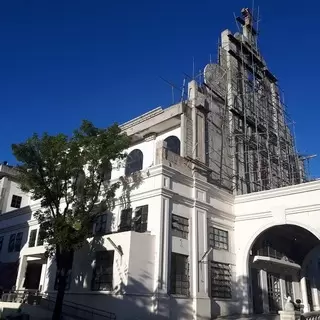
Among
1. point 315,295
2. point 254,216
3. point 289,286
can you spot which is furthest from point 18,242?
point 315,295

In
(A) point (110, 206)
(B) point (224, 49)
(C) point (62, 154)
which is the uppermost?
(B) point (224, 49)

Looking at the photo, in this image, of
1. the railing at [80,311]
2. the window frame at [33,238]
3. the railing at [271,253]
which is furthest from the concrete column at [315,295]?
the window frame at [33,238]

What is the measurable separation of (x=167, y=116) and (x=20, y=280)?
1565 centimetres

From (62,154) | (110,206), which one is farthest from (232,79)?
(62,154)

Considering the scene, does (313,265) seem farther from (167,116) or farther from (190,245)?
(167,116)

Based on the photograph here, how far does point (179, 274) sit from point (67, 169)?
26.8ft

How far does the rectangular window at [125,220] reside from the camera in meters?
21.0

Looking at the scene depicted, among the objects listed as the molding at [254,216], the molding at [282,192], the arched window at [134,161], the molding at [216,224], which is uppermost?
the arched window at [134,161]

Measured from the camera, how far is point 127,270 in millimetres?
18031

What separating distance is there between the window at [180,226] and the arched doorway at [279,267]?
17.9 ft

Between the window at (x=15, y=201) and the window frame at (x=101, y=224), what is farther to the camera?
the window at (x=15, y=201)

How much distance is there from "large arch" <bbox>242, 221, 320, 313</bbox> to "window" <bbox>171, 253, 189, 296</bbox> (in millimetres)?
4959

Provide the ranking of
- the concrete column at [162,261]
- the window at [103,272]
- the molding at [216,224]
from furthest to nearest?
the molding at [216,224] < the window at [103,272] < the concrete column at [162,261]

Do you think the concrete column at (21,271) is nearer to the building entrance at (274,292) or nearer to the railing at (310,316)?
the building entrance at (274,292)
